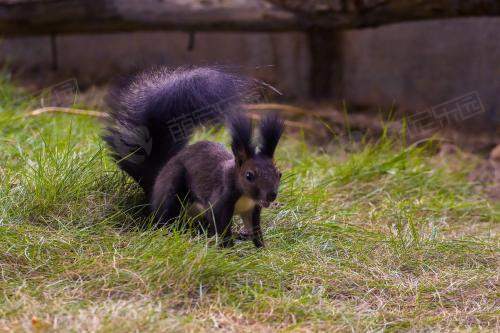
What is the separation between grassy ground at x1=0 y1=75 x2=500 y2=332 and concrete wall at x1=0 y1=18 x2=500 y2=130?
204 centimetres

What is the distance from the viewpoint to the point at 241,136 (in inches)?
142

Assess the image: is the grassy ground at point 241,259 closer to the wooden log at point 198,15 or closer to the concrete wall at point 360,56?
the wooden log at point 198,15

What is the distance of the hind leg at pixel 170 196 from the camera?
12.8 feet

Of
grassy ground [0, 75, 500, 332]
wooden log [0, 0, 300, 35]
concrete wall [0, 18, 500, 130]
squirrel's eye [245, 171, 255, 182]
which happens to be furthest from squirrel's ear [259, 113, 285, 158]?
wooden log [0, 0, 300, 35]

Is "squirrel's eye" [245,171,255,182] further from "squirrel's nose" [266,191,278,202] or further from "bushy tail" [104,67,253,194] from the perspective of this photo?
"bushy tail" [104,67,253,194]

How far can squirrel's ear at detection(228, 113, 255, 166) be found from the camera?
3.60m

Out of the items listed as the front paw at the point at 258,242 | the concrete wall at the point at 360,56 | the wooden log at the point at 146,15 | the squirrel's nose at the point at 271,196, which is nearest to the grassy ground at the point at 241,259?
the front paw at the point at 258,242

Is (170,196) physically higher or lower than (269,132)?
lower

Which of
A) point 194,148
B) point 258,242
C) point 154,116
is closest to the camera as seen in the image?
point 258,242

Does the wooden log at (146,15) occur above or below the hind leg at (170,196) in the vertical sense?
above

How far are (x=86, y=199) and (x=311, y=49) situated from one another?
12.9 feet

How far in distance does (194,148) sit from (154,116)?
1.03 feet

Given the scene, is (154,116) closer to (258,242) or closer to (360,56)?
(258,242)

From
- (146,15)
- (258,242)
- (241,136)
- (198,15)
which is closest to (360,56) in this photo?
(198,15)
